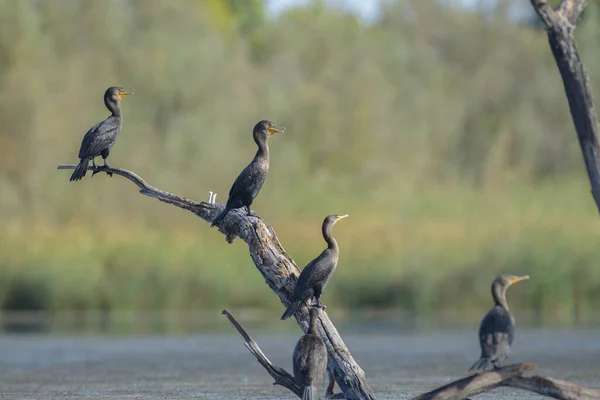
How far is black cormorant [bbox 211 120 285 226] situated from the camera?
1007 centimetres

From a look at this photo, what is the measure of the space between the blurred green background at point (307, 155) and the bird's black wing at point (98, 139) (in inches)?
419

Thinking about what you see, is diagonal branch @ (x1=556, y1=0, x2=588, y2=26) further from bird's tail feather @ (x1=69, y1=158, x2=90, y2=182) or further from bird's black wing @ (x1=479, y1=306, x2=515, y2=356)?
bird's black wing @ (x1=479, y1=306, x2=515, y2=356)

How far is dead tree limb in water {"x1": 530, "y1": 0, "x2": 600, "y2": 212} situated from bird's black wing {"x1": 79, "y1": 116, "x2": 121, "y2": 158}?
4070 mm

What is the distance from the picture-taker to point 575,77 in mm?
8414

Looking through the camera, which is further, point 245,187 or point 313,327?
point 245,187

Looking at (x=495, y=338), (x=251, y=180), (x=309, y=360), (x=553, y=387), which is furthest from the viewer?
(x=495, y=338)

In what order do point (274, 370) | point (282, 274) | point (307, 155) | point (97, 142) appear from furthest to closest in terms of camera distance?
point (307, 155), point (97, 142), point (282, 274), point (274, 370)

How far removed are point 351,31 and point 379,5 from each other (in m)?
6.04

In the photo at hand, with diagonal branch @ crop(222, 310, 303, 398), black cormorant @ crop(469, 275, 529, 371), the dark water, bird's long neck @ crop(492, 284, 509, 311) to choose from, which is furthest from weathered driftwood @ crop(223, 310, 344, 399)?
bird's long neck @ crop(492, 284, 509, 311)

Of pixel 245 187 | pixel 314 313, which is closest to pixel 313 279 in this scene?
pixel 314 313

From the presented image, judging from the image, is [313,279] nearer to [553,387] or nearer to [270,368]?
[270,368]

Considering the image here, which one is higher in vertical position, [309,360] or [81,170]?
[81,170]

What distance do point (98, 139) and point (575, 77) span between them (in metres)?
4.21

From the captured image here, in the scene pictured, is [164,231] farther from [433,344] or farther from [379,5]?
[379,5]
